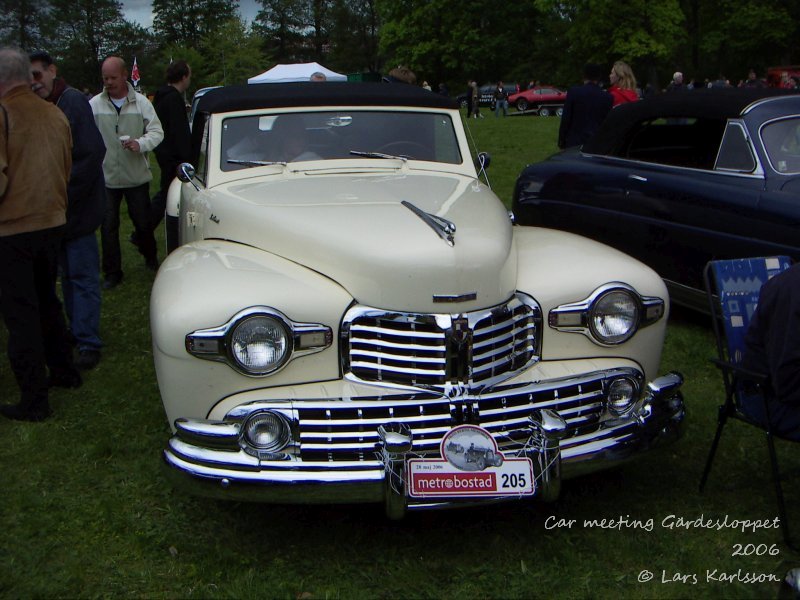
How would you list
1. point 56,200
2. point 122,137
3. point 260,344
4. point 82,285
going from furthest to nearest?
point 122,137, point 82,285, point 56,200, point 260,344

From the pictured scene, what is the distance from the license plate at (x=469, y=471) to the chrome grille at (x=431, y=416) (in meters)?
0.11

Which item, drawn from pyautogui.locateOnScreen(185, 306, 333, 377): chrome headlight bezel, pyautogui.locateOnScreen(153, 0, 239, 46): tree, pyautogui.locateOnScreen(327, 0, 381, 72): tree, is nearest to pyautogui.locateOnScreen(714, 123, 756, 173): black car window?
pyautogui.locateOnScreen(185, 306, 333, 377): chrome headlight bezel

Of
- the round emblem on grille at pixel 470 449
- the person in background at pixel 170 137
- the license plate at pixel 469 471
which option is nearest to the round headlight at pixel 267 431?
the license plate at pixel 469 471

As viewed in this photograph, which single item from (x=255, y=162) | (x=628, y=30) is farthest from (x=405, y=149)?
(x=628, y=30)

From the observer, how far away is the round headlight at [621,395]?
3.54 m

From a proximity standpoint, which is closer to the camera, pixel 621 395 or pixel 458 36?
pixel 621 395

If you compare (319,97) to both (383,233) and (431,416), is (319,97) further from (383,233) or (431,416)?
(431,416)

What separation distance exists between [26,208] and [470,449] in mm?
2701

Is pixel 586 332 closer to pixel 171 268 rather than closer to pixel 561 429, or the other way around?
pixel 561 429

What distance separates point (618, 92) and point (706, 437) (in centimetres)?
563

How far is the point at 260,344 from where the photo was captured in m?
3.23

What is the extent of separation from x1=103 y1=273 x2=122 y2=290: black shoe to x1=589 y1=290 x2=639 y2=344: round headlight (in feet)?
16.4

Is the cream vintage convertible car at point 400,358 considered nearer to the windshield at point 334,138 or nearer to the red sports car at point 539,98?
the windshield at point 334,138

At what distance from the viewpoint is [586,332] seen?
11.8 feet
